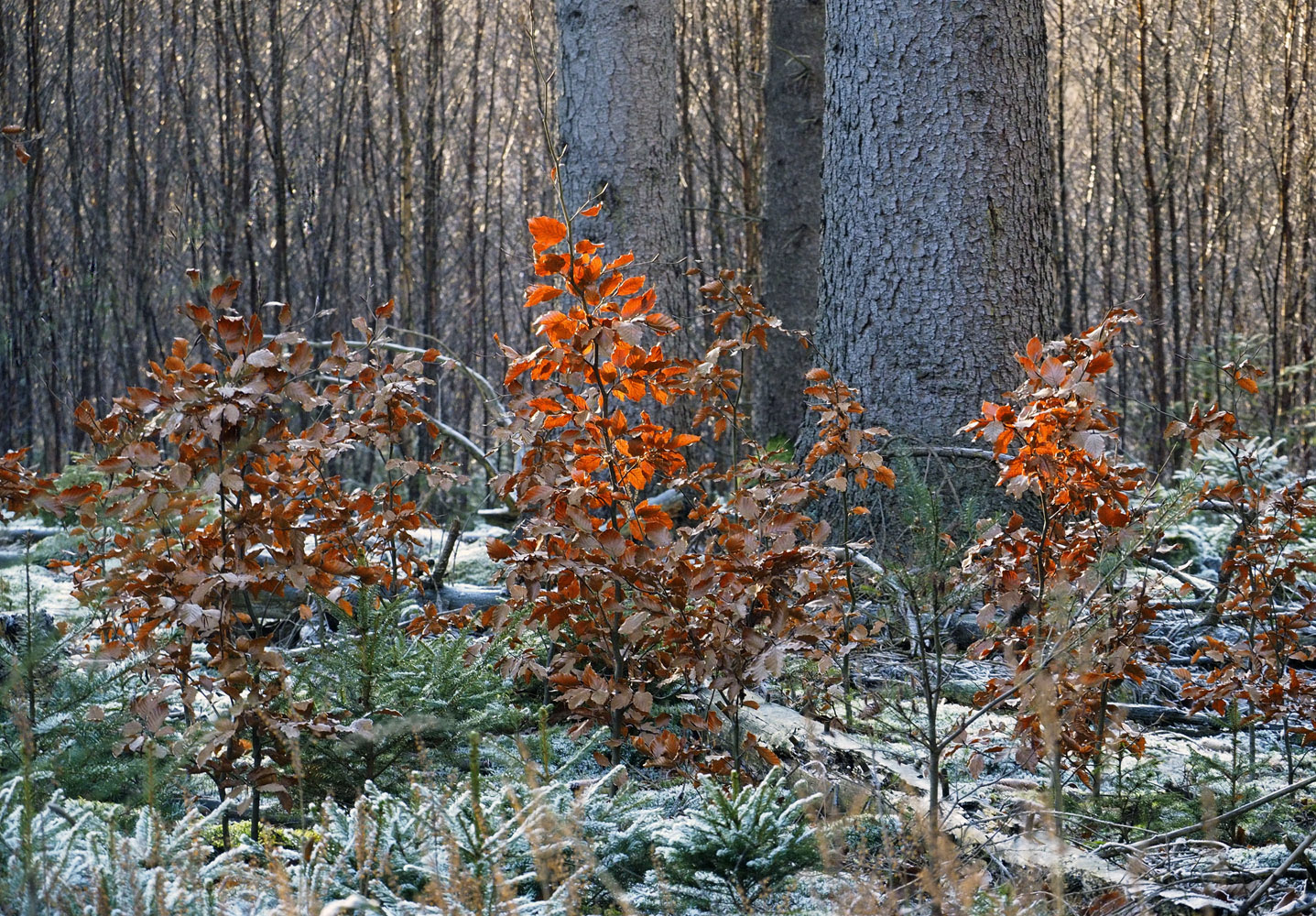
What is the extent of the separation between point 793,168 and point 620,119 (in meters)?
2.80

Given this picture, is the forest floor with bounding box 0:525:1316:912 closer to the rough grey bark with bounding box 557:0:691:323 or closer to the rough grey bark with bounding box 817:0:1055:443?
the rough grey bark with bounding box 817:0:1055:443

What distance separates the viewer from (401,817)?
6.76 ft

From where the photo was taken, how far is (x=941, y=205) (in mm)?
4254

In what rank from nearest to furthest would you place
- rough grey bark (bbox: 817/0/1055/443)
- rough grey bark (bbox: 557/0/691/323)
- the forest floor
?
1. the forest floor
2. rough grey bark (bbox: 817/0/1055/443)
3. rough grey bark (bbox: 557/0/691/323)

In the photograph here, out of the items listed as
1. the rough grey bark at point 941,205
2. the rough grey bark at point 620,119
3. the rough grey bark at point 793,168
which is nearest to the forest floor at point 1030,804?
the rough grey bark at point 941,205

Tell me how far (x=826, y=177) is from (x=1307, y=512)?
238 centimetres

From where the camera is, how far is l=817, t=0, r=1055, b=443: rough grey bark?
13.9ft

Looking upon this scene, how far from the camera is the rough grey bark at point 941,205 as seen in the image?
4238mm

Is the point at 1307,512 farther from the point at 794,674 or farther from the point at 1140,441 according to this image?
the point at 1140,441

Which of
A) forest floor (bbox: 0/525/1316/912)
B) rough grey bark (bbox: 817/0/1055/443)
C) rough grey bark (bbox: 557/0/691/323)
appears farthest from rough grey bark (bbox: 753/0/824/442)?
forest floor (bbox: 0/525/1316/912)

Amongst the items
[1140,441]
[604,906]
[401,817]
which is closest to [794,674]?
[604,906]

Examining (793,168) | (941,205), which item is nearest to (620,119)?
(941,205)

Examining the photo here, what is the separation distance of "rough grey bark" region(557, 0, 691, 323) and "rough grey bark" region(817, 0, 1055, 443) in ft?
3.52

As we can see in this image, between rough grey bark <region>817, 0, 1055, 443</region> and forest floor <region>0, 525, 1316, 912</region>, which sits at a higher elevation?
rough grey bark <region>817, 0, 1055, 443</region>
